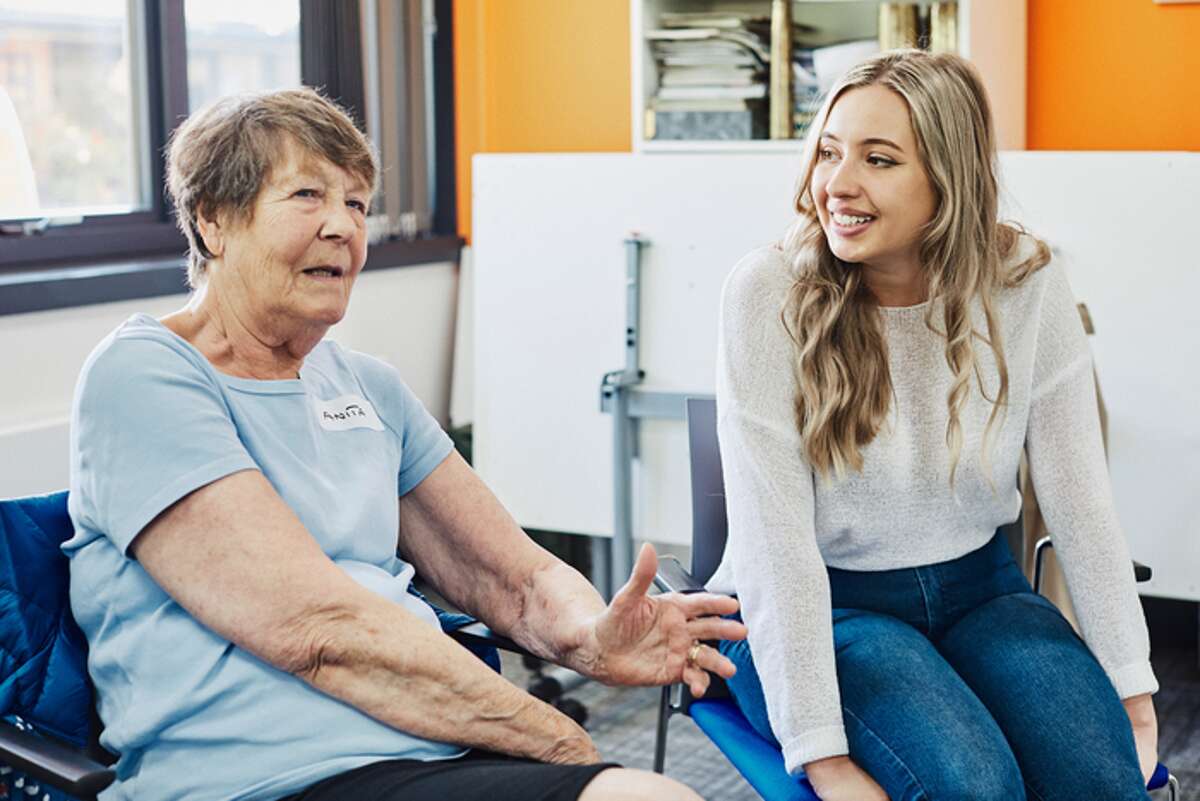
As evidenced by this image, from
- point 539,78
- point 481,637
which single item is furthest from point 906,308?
point 539,78

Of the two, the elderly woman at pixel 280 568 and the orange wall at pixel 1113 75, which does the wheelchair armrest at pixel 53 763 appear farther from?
the orange wall at pixel 1113 75

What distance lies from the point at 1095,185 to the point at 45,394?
84.8 inches

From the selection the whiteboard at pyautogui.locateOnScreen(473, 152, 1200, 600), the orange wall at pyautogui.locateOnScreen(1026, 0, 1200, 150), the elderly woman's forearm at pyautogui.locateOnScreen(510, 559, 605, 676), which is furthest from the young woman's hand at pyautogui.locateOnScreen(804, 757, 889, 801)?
the orange wall at pyautogui.locateOnScreen(1026, 0, 1200, 150)

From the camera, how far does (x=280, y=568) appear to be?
143cm

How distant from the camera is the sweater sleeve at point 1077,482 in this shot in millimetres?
1862

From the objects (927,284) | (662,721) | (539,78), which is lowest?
(662,721)

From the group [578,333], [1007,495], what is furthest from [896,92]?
[578,333]

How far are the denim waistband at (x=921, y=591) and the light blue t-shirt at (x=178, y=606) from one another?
594 mm

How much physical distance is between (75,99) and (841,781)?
8.01ft

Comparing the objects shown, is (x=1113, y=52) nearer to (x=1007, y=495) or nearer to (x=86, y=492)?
(x=1007, y=495)

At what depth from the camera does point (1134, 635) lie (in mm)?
1847

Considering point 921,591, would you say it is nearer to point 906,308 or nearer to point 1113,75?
point 906,308

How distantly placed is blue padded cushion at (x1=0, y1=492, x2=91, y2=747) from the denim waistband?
91 centimetres

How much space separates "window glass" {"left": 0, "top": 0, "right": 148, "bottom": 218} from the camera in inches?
123
